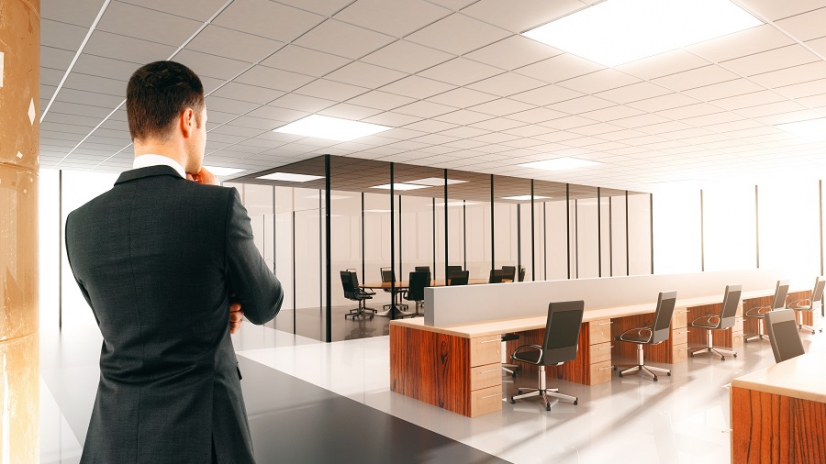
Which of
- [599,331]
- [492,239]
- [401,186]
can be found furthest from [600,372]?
[492,239]

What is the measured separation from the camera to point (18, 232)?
5.90 ft

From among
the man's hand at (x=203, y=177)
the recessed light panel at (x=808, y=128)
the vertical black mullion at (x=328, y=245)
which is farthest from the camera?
the vertical black mullion at (x=328, y=245)

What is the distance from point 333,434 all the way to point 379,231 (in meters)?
5.00

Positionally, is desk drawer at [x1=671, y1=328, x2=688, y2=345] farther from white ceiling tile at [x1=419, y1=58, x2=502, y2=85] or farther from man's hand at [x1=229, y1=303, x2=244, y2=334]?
man's hand at [x1=229, y1=303, x2=244, y2=334]

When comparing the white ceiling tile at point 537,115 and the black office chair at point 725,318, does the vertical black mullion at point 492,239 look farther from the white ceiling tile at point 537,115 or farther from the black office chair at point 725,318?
the white ceiling tile at point 537,115

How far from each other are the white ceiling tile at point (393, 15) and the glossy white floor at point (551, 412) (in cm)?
275

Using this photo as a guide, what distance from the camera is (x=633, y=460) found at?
134 inches

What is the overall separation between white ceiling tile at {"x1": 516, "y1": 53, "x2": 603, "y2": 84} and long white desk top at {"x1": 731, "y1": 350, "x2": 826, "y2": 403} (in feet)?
8.44

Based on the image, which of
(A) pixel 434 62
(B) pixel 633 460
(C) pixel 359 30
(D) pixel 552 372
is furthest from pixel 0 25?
(D) pixel 552 372

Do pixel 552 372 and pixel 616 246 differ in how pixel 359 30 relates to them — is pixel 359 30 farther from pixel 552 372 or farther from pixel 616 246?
pixel 616 246

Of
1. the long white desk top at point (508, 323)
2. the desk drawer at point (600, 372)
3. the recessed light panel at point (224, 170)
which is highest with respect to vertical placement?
the recessed light panel at point (224, 170)

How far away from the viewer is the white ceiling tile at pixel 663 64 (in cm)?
412

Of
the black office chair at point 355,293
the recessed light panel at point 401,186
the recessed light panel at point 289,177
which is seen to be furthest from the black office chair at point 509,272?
the recessed light panel at point 289,177

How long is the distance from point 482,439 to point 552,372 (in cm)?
215
